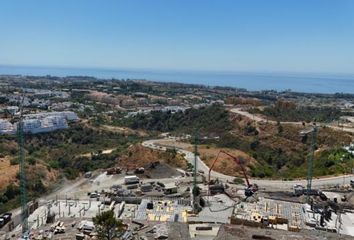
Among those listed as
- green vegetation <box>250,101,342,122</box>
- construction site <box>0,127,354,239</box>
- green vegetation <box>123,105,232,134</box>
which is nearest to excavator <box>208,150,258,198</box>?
construction site <box>0,127,354,239</box>

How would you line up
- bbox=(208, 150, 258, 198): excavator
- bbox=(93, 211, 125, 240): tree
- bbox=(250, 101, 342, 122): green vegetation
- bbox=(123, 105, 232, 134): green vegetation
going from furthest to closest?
bbox=(250, 101, 342, 122): green vegetation → bbox=(123, 105, 232, 134): green vegetation → bbox=(208, 150, 258, 198): excavator → bbox=(93, 211, 125, 240): tree

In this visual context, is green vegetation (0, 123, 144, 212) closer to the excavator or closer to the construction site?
the construction site

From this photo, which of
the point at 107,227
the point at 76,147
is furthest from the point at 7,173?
the point at 107,227

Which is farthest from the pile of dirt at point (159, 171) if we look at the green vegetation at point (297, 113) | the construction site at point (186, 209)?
the green vegetation at point (297, 113)

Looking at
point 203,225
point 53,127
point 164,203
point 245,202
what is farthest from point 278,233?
point 53,127

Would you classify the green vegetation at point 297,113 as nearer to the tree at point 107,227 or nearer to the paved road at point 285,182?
the paved road at point 285,182

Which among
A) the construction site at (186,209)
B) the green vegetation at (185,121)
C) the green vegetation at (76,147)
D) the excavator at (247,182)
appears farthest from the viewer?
the green vegetation at (185,121)

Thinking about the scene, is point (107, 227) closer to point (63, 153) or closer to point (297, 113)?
point (63, 153)

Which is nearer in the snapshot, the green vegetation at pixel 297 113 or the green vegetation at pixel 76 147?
the green vegetation at pixel 76 147

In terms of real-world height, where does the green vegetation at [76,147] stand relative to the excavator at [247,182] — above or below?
below

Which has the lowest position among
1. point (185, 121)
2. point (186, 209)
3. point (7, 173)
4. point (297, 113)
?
point (7, 173)

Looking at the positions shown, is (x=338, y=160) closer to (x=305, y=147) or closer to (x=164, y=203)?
(x=305, y=147)
